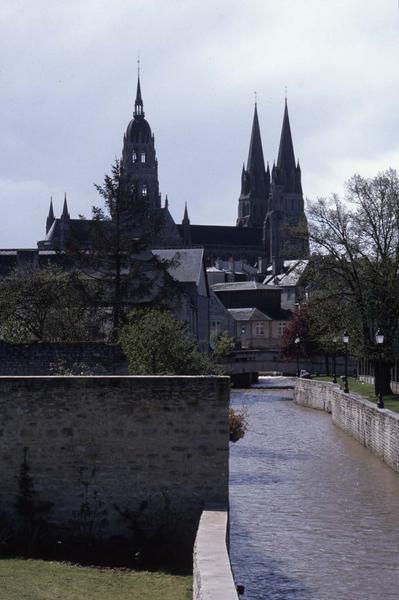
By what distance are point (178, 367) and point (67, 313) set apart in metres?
15.2

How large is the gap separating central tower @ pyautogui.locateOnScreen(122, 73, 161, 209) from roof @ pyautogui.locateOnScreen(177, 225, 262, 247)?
45.2 feet

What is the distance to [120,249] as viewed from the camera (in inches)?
1777

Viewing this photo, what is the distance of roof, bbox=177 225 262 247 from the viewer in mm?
187625

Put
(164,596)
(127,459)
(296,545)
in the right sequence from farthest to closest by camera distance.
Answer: (296,545) → (127,459) → (164,596)

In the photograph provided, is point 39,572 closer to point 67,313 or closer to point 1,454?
point 1,454

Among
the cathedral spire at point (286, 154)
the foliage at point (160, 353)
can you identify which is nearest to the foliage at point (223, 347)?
the foliage at point (160, 353)

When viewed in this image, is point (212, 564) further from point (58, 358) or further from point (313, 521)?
point (58, 358)

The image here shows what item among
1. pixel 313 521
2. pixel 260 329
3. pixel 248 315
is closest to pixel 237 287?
pixel 248 315

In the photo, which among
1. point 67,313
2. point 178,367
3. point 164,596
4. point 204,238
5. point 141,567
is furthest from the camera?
point 204,238

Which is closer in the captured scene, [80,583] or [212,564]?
[212,564]

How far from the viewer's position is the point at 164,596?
14.7m

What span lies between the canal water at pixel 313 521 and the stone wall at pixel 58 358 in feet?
16.3

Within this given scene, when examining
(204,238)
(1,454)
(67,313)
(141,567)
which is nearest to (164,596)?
(141,567)

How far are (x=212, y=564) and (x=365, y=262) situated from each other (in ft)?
123
